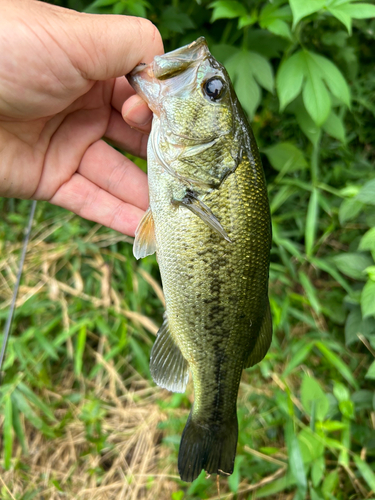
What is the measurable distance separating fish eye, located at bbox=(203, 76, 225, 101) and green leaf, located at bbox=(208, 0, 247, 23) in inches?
19.7

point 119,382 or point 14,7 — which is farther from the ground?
point 14,7

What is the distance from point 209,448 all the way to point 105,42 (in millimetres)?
1815

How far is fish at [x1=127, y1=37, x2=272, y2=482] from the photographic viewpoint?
1.40 meters

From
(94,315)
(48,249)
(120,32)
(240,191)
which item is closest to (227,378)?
(240,191)

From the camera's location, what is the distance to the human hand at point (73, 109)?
1.38 metres

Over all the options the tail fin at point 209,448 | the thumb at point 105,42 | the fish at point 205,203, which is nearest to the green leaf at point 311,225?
the fish at point 205,203

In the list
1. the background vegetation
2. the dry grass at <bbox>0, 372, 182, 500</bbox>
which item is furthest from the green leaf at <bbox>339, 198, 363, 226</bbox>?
the dry grass at <bbox>0, 372, 182, 500</bbox>

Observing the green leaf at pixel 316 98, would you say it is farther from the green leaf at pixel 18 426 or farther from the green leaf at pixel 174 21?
the green leaf at pixel 18 426

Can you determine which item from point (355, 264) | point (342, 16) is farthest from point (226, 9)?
point (355, 264)

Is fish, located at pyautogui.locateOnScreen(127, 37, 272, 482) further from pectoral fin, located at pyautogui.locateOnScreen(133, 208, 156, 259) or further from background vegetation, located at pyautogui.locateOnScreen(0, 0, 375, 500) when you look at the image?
background vegetation, located at pyautogui.locateOnScreen(0, 0, 375, 500)

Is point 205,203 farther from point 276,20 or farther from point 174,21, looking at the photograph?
point 174,21

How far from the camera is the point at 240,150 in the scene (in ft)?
4.73

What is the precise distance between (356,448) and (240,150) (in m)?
2.06

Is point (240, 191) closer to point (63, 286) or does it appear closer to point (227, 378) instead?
point (227, 378)
